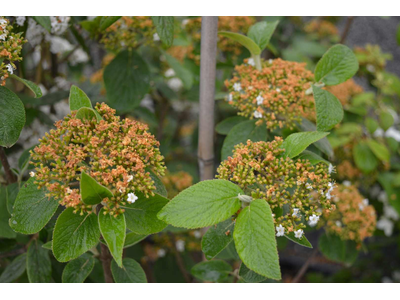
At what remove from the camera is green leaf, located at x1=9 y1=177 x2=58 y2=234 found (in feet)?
2.13

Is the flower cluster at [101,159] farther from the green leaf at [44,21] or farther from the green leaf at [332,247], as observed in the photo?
the green leaf at [332,247]

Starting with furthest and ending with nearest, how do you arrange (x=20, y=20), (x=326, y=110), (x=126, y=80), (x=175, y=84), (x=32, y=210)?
(x=175, y=84)
(x=126, y=80)
(x=20, y=20)
(x=326, y=110)
(x=32, y=210)

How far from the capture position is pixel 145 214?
2.10 ft

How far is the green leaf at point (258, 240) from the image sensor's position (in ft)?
1.77

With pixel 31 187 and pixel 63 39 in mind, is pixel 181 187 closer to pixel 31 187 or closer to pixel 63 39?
pixel 31 187

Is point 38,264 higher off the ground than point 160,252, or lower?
higher

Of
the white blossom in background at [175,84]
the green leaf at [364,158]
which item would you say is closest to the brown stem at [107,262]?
the green leaf at [364,158]

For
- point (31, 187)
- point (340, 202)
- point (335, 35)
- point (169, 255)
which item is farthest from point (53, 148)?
point (335, 35)

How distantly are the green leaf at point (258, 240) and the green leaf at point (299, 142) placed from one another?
0.14 metres

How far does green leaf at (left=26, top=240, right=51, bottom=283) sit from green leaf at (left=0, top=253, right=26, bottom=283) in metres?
0.07

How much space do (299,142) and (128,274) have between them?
429mm

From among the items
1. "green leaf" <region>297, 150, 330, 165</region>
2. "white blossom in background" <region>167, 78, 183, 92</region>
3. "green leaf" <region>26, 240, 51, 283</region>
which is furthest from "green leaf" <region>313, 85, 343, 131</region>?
"white blossom in background" <region>167, 78, 183, 92</region>

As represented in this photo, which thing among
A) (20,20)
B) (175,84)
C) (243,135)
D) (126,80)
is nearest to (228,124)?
(243,135)

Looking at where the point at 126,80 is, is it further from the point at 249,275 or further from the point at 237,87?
the point at 249,275
